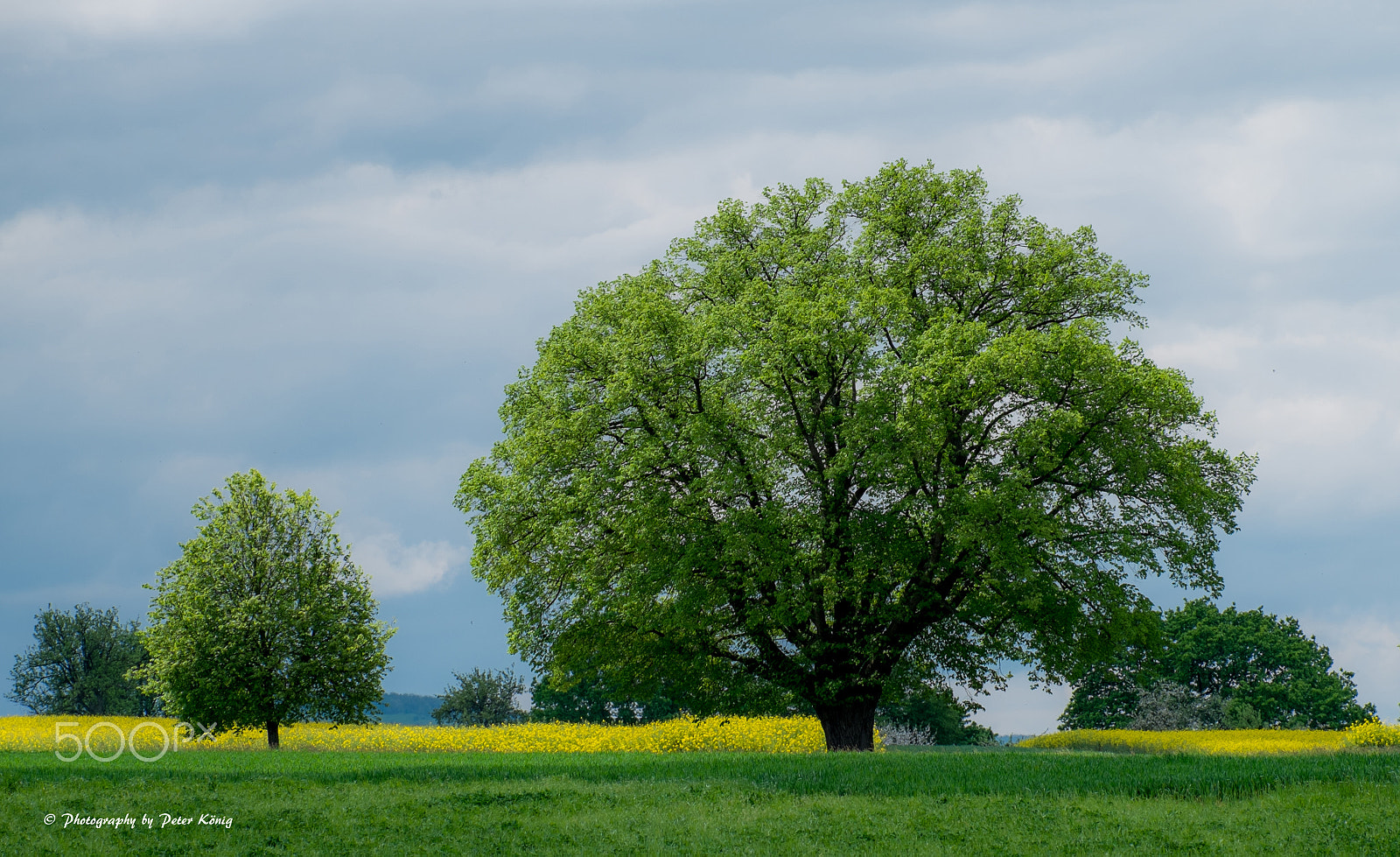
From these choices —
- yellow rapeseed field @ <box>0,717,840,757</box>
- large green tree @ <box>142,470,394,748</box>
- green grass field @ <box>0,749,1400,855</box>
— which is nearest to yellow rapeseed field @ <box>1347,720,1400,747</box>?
green grass field @ <box>0,749,1400,855</box>

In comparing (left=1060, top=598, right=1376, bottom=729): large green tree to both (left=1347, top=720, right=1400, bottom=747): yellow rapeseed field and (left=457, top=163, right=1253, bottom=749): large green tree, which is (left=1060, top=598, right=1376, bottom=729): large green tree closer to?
(left=1347, top=720, right=1400, bottom=747): yellow rapeseed field

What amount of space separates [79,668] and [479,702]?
31511mm

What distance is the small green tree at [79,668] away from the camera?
67.8m

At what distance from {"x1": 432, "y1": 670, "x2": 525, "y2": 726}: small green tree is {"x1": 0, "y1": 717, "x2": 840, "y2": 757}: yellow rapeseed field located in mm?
19657

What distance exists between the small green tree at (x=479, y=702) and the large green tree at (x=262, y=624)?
2553 cm

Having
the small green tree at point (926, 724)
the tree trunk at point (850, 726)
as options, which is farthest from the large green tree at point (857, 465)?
the small green tree at point (926, 724)

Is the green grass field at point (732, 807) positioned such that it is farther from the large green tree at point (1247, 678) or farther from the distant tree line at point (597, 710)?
the large green tree at point (1247, 678)

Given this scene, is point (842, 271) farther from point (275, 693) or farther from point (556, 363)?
point (275, 693)

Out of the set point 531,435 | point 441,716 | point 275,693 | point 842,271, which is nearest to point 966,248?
point 842,271

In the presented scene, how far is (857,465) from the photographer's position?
24234 millimetres

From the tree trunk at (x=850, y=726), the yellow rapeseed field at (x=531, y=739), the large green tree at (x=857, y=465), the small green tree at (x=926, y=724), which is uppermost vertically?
the large green tree at (x=857, y=465)

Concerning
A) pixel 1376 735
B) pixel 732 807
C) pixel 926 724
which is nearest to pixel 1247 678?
pixel 926 724

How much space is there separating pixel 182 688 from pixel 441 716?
2887cm

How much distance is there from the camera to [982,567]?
25.5m
